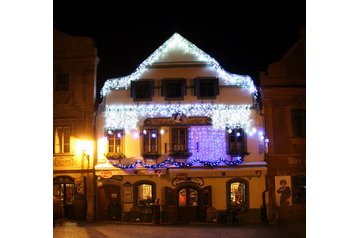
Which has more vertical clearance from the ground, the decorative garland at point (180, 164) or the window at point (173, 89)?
the window at point (173, 89)

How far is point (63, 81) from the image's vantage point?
16.3 meters

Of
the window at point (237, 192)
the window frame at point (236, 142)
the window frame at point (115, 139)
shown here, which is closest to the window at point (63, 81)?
the window frame at point (115, 139)

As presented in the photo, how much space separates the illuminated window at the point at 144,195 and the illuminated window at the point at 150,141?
1.21 metres

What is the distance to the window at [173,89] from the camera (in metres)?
15.9

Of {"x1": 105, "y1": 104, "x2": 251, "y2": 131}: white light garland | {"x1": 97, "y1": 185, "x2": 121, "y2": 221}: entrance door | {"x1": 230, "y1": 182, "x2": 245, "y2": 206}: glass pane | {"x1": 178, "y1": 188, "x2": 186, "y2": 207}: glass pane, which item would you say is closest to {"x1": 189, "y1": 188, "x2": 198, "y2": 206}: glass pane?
{"x1": 178, "y1": 188, "x2": 186, "y2": 207}: glass pane

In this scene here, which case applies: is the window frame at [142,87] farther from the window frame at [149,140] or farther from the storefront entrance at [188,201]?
the storefront entrance at [188,201]

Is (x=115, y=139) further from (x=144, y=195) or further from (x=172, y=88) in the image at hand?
(x=172, y=88)

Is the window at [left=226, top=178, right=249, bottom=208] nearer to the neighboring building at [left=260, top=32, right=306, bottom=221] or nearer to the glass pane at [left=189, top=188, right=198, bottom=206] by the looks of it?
the neighboring building at [left=260, top=32, right=306, bottom=221]

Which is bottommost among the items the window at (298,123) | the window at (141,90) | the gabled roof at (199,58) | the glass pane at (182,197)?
the glass pane at (182,197)

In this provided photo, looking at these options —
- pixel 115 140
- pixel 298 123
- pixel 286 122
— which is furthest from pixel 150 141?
pixel 298 123

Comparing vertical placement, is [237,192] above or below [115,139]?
below

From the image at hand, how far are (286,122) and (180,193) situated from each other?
4383 mm
